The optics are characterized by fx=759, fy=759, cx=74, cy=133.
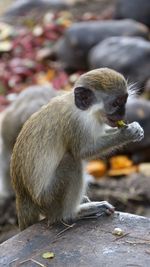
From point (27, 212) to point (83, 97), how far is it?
3.28 ft

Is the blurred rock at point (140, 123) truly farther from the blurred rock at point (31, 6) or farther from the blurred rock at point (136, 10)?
the blurred rock at point (31, 6)

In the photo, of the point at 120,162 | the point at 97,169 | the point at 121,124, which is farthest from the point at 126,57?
the point at 121,124

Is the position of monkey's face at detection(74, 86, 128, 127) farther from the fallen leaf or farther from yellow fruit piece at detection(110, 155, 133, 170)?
yellow fruit piece at detection(110, 155, 133, 170)

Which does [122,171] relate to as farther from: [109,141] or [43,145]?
[43,145]

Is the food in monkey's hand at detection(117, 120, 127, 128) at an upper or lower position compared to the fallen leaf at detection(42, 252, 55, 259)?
upper

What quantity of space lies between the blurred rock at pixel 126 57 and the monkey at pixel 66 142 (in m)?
5.74

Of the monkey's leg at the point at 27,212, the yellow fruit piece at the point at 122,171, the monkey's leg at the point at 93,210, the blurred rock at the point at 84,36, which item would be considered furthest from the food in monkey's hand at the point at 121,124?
the blurred rock at the point at 84,36

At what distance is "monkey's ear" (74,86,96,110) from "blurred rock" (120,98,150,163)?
433cm

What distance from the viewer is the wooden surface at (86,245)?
4859 mm

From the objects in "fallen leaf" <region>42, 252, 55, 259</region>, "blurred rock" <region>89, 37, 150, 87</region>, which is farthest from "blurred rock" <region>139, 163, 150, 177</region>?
"fallen leaf" <region>42, 252, 55, 259</region>

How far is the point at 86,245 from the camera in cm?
509

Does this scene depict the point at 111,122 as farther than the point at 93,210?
No

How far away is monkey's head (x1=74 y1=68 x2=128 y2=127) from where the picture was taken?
501 cm

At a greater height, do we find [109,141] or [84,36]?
[84,36]
